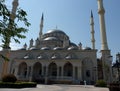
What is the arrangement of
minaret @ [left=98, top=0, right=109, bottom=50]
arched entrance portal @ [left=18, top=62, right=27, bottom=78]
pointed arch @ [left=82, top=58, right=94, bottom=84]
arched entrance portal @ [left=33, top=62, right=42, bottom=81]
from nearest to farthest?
1. minaret @ [left=98, top=0, right=109, bottom=50]
2. pointed arch @ [left=82, top=58, right=94, bottom=84]
3. arched entrance portal @ [left=33, top=62, right=42, bottom=81]
4. arched entrance portal @ [left=18, top=62, right=27, bottom=78]

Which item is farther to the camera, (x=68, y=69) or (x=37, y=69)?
(x=37, y=69)

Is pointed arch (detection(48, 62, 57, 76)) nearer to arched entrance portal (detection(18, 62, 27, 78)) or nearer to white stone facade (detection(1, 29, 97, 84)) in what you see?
white stone facade (detection(1, 29, 97, 84))

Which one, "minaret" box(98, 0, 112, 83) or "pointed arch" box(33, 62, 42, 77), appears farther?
"pointed arch" box(33, 62, 42, 77)

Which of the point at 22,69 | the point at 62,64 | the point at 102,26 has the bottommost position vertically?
the point at 22,69

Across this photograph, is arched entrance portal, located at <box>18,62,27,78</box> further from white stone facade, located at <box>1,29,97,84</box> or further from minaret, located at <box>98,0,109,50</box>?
minaret, located at <box>98,0,109,50</box>

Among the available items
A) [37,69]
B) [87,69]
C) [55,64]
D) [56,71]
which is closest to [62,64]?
[55,64]

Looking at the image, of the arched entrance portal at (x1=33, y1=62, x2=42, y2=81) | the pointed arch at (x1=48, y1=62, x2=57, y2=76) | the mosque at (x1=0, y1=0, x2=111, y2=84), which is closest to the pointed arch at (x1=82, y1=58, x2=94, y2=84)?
the mosque at (x1=0, y1=0, x2=111, y2=84)

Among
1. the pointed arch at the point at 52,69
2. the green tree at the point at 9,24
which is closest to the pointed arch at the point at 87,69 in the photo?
the pointed arch at the point at 52,69

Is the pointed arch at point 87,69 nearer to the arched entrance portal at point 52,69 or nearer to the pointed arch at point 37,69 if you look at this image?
the arched entrance portal at point 52,69

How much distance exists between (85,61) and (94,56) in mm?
2523

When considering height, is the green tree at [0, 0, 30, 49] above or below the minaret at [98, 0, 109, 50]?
below

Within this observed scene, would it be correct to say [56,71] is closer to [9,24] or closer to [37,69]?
[37,69]

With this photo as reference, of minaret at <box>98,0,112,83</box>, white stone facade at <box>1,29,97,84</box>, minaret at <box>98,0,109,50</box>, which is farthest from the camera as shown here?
white stone facade at <box>1,29,97,84</box>

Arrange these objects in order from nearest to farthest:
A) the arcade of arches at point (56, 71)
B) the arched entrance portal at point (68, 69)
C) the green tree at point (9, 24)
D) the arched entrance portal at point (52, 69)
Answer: the green tree at point (9, 24)
the arcade of arches at point (56, 71)
the arched entrance portal at point (68, 69)
the arched entrance portal at point (52, 69)
